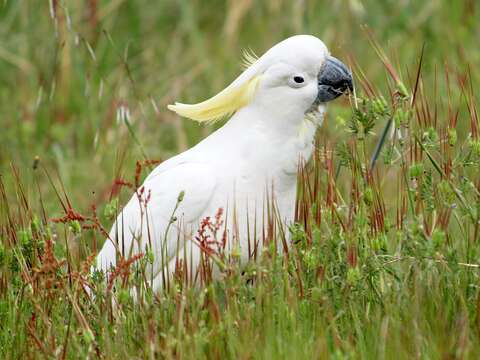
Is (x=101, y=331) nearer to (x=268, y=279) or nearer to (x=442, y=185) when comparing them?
(x=268, y=279)

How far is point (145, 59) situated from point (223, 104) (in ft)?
12.7

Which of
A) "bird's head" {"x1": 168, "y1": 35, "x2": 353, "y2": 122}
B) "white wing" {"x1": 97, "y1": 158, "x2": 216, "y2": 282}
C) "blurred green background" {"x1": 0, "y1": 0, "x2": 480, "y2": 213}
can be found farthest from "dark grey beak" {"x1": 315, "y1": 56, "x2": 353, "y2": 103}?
"blurred green background" {"x1": 0, "y1": 0, "x2": 480, "y2": 213}

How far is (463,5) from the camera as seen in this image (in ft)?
23.1

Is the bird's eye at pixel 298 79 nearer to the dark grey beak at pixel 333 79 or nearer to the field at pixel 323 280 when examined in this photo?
the dark grey beak at pixel 333 79

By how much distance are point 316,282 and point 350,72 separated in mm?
827

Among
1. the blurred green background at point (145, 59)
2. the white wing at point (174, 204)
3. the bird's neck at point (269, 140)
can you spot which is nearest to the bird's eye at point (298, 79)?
the bird's neck at point (269, 140)

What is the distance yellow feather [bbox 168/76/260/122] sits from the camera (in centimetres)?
366

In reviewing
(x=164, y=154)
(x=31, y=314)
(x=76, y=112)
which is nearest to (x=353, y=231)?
(x=31, y=314)

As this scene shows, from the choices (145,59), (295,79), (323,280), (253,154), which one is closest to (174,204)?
(253,154)

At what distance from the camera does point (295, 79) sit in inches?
143

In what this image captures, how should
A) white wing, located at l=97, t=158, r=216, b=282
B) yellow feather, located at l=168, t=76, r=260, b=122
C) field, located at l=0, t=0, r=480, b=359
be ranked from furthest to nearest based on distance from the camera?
yellow feather, located at l=168, t=76, r=260, b=122, white wing, located at l=97, t=158, r=216, b=282, field, located at l=0, t=0, r=480, b=359

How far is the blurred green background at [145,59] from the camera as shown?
653 cm

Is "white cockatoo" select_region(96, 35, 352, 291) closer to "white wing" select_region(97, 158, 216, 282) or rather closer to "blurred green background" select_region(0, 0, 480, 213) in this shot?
"white wing" select_region(97, 158, 216, 282)

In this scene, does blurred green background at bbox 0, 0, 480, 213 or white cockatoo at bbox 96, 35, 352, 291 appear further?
blurred green background at bbox 0, 0, 480, 213
